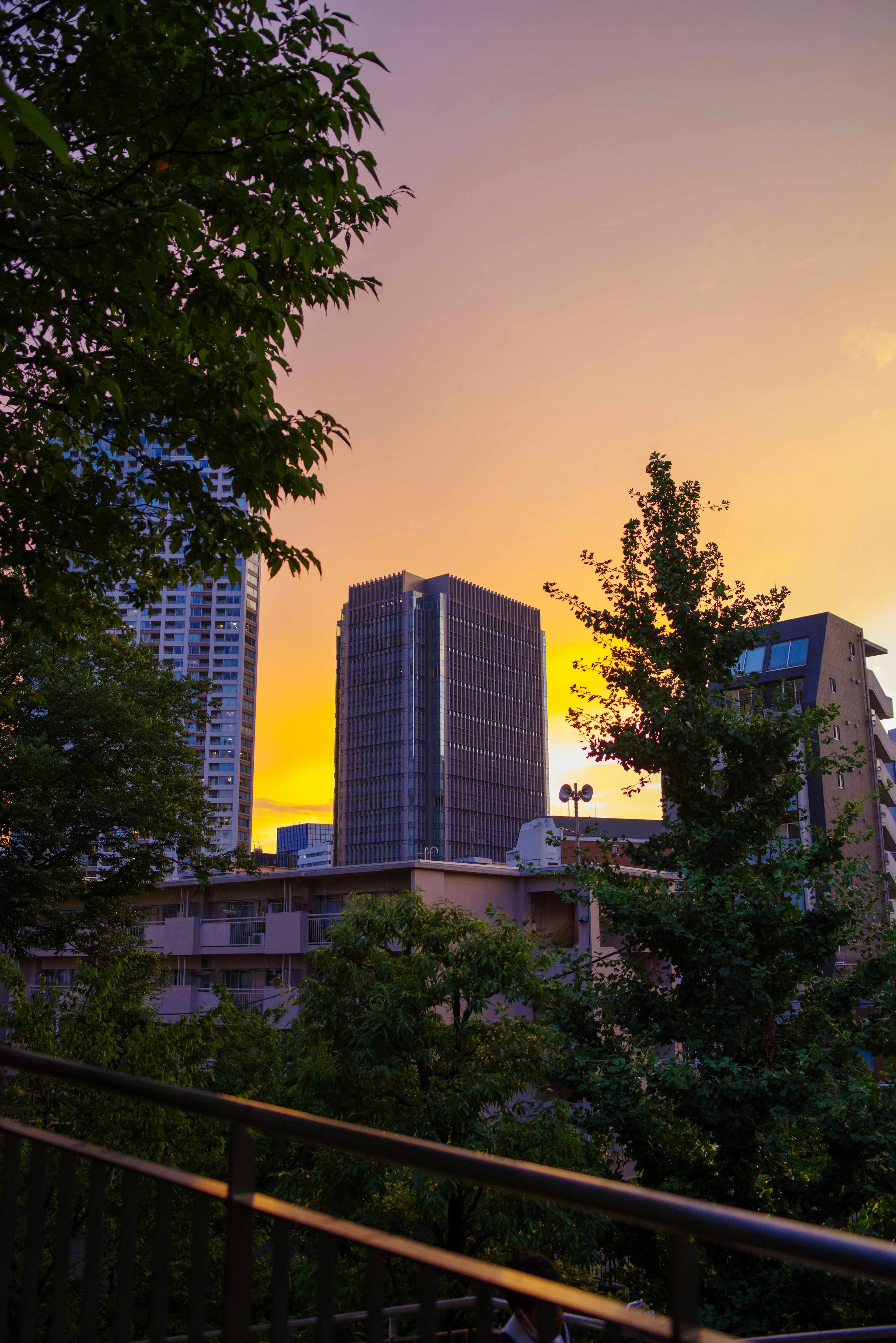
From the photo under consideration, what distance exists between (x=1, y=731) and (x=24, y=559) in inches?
600

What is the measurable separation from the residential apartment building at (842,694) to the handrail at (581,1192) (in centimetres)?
4240

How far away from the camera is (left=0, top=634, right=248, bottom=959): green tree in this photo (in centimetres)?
1925

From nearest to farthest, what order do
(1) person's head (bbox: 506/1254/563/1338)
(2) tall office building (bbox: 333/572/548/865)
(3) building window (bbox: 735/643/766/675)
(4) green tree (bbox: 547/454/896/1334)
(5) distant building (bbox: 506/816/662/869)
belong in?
(1) person's head (bbox: 506/1254/563/1338), (4) green tree (bbox: 547/454/896/1334), (5) distant building (bbox: 506/816/662/869), (3) building window (bbox: 735/643/766/675), (2) tall office building (bbox: 333/572/548/865)

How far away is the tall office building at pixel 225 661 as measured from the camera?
176 meters

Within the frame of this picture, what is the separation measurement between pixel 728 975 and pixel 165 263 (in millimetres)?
10499

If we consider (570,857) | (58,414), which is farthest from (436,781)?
(58,414)

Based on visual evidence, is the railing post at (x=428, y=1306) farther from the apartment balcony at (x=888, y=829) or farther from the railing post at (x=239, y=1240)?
the apartment balcony at (x=888, y=829)

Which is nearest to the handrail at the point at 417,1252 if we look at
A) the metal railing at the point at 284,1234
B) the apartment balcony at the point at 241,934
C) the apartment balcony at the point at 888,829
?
the metal railing at the point at 284,1234

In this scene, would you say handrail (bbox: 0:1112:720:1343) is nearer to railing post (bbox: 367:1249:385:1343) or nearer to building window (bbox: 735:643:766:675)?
railing post (bbox: 367:1249:385:1343)

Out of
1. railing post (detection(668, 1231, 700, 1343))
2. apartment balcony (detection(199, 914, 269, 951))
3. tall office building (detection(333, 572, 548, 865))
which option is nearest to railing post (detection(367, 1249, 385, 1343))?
railing post (detection(668, 1231, 700, 1343))

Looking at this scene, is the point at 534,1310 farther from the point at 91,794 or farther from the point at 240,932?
the point at 240,932

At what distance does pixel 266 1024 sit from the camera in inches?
909

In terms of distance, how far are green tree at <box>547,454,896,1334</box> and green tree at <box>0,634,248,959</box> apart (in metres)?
10.7

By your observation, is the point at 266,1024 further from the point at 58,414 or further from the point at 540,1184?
the point at 540,1184
